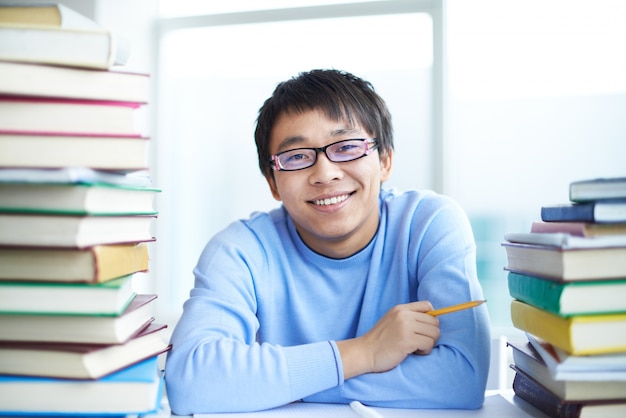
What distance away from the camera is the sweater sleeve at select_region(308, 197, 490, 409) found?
1.20 meters

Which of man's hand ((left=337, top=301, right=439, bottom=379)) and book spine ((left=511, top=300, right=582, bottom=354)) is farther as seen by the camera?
man's hand ((left=337, top=301, right=439, bottom=379))

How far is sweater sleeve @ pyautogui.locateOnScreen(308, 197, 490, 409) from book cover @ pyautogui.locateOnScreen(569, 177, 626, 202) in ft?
1.47

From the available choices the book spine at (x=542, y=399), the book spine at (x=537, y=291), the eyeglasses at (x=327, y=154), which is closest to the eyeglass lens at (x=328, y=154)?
the eyeglasses at (x=327, y=154)

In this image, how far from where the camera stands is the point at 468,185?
2.97 meters

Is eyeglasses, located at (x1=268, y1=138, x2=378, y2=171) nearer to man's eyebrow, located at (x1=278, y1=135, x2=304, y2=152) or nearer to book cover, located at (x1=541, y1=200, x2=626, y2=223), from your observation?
man's eyebrow, located at (x1=278, y1=135, x2=304, y2=152)

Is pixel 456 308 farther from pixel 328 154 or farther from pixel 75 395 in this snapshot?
pixel 75 395

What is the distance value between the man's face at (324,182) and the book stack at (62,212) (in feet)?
2.15

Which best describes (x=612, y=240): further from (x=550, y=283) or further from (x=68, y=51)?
(x=68, y=51)

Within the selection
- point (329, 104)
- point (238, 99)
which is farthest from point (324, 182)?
point (238, 99)

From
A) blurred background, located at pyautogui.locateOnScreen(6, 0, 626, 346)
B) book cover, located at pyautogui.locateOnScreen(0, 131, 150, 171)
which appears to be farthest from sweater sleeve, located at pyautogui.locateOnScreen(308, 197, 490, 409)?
blurred background, located at pyautogui.locateOnScreen(6, 0, 626, 346)

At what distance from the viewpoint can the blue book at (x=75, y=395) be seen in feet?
2.96

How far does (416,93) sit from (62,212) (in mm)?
2390

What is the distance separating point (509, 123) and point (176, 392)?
2.23m

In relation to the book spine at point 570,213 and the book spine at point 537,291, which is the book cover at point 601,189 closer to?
the book spine at point 570,213
